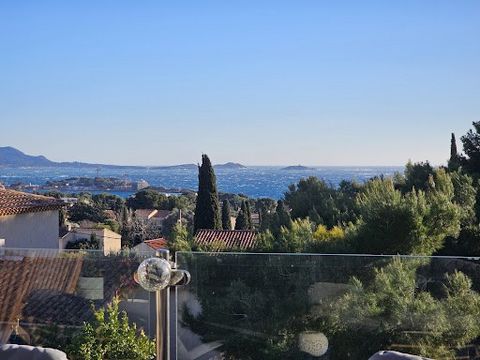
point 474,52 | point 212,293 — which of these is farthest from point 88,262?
point 474,52

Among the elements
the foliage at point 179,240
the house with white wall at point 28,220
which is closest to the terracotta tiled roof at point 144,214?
the house with white wall at point 28,220

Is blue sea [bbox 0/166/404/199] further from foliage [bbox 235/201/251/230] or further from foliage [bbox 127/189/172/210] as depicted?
foliage [bbox 235/201/251/230]

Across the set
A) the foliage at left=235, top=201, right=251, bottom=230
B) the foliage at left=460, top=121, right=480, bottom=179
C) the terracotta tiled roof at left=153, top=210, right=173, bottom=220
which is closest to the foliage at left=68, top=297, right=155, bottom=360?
the foliage at left=460, top=121, right=480, bottom=179

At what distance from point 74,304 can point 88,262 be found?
12.4 inches

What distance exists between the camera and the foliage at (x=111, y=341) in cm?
424

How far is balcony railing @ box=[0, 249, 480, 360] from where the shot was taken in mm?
4160

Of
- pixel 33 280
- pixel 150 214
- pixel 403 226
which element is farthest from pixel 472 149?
pixel 150 214

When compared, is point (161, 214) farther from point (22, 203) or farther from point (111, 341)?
point (111, 341)

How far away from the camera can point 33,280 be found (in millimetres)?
4715

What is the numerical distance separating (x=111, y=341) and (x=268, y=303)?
1.11 metres

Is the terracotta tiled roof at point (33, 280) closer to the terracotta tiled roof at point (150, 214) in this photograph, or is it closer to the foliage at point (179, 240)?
the foliage at point (179, 240)

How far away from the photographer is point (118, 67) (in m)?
23.0

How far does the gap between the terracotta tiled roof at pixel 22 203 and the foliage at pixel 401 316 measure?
11915mm

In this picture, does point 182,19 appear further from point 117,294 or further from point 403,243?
point 117,294
